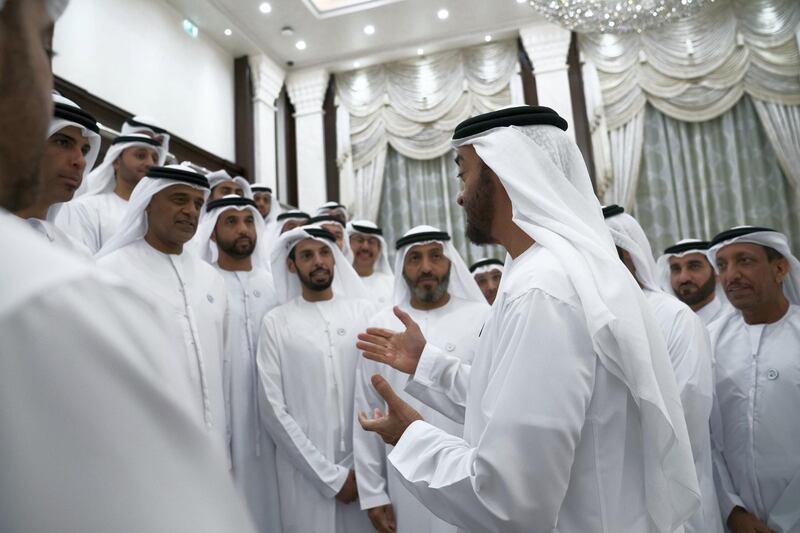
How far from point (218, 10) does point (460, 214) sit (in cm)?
405

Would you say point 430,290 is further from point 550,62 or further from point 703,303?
point 550,62

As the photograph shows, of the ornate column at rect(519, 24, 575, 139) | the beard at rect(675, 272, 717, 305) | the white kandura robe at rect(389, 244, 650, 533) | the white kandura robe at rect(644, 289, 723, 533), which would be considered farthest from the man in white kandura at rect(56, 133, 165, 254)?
the ornate column at rect(519, 24, 575, 139)

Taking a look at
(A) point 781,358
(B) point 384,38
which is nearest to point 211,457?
(A) point 781,358

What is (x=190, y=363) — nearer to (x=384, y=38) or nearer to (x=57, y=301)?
(x=57, y=301)

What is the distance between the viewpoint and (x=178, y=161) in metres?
6.73

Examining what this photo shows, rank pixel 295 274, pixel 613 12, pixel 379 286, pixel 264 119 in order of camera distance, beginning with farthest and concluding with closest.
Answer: pixel 264 119 < pixel 613 12 < pixel 379 286 < pixel 295 274

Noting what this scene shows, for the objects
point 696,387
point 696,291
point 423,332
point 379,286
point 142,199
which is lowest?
point 696,387

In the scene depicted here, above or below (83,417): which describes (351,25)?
above

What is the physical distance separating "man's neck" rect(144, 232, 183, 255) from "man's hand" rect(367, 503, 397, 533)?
5.35ft

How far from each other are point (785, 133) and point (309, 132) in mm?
6219

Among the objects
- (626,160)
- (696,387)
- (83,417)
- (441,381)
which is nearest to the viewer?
(83,417)

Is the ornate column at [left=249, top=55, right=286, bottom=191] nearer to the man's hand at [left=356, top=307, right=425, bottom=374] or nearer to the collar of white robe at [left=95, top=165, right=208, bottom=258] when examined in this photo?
the collar of white robe at [left=95, top=165, right=208, bottom=258]

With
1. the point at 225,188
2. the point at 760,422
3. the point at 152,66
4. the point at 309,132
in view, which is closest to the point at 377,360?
the point at 760,422

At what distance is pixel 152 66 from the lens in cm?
672
